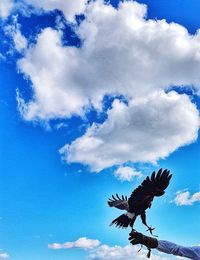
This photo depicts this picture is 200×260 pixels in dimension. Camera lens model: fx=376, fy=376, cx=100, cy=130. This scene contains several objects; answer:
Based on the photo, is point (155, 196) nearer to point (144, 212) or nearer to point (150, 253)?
point (144, 212)

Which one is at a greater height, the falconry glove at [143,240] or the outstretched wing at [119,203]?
the outstretched wing at [119,203]

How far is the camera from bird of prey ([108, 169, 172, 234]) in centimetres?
674

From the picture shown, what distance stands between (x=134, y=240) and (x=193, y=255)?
0.80 m

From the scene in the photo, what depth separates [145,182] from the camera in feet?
23.6

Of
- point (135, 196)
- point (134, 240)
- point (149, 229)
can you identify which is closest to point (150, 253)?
point (134, 240)

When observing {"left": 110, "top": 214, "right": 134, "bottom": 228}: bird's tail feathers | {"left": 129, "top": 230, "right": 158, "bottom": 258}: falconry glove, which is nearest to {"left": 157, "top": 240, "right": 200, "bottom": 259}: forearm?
{"left": 129, "top": 230, "right": 158, "bottom": 258}: falconry glove

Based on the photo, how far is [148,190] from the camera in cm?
710

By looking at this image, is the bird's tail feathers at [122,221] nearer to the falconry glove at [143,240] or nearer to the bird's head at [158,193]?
the bird's head at [158,193]

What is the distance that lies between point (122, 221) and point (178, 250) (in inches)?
74.0

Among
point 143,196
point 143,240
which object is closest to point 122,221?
point 143,196

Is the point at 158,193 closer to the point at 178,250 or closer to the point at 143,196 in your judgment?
the point at 143,196

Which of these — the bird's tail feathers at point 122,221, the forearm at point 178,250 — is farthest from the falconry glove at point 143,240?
the bird's tail feathers at point 122,221

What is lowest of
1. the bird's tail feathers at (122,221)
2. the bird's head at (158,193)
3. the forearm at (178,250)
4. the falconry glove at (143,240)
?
the forearm at (178,250)

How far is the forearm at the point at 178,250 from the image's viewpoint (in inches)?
194
